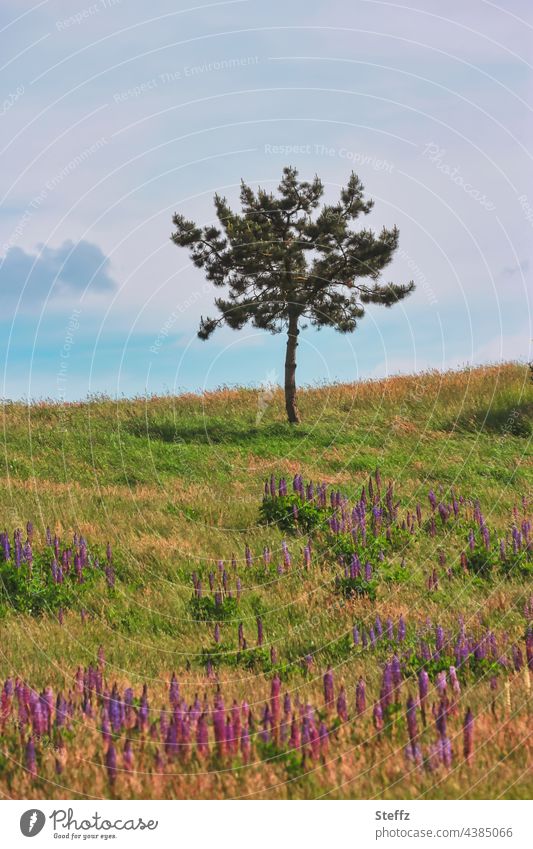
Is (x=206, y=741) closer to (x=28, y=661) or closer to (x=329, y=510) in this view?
(x=28, y=661)

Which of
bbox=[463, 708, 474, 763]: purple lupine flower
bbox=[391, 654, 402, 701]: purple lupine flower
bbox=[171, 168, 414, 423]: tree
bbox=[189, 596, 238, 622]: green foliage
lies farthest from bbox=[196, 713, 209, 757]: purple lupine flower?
bbox=[171, 168, 414, 423]: tree

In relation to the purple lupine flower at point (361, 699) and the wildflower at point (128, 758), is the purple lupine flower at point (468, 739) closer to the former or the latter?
the purple lupine flower at point (361, 699)

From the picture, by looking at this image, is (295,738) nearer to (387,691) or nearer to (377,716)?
(377,716)

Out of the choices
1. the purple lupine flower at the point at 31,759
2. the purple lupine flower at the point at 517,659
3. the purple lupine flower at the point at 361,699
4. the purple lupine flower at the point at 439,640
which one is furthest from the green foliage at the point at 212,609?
the purple lupine flower at the point at 31,759

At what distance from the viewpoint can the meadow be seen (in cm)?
A: 500

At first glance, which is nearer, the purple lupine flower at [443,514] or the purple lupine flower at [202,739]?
the purple lupine flower at [202,739]

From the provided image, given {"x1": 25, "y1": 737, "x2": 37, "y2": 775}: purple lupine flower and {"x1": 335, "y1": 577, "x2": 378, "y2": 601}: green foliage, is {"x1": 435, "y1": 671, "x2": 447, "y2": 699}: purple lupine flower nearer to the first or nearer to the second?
{"x1": 25, "y1": 737, "x2": 37, "y2": 775}: purple lupine flower

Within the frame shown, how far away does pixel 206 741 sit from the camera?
5.12m
